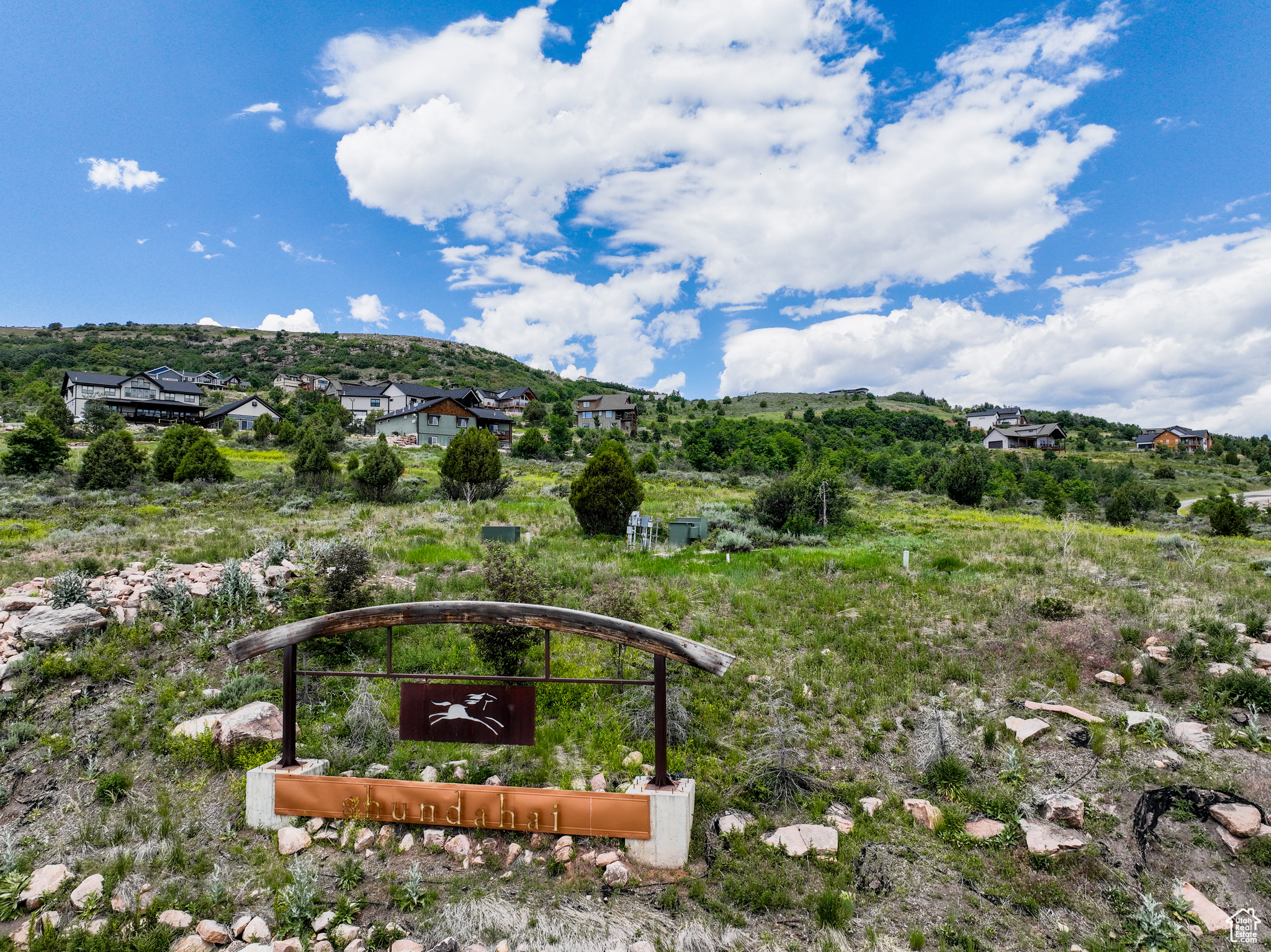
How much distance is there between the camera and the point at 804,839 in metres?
5.67

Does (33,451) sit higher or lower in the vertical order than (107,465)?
higher

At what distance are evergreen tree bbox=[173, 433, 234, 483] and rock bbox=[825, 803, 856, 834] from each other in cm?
3255

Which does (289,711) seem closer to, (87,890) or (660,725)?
(87,890)

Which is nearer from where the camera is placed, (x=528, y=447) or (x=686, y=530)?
(x=686, y=530)

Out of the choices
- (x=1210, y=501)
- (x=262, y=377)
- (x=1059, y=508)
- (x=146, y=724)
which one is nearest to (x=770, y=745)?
(x=146, y=724)

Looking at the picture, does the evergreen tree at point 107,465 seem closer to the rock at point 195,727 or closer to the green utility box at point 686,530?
the green utility box at point 686,530

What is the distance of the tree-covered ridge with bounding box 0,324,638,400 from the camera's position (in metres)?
90.1

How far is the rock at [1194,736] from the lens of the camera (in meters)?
6.85

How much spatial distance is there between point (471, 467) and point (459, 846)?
21.5 m

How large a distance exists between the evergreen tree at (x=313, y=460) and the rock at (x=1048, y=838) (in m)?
28.4

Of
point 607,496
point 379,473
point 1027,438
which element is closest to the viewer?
point 607,496

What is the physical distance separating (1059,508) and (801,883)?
37.9m

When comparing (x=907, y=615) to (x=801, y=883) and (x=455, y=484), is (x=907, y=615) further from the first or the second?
(x=455, y=484)

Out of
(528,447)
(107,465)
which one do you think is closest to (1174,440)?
(528,447)
